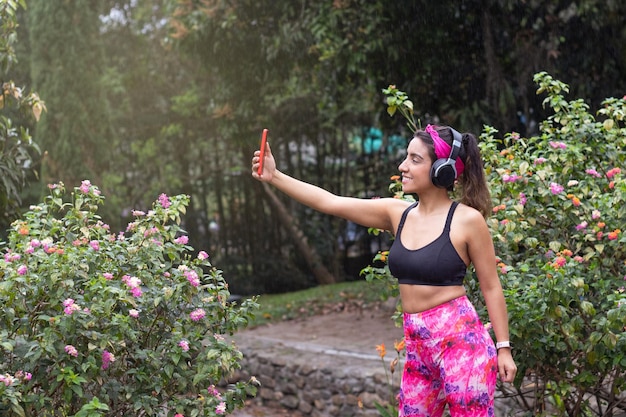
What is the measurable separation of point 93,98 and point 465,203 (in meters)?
9.28

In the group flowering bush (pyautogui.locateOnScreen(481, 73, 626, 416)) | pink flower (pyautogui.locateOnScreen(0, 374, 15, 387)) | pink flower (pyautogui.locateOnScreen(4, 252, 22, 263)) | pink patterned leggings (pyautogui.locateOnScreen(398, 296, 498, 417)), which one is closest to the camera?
pink patterned leggings (pyautogui.locateOnScreen(398, 296, 498, 417))

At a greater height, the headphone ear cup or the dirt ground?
the headphone ear cup

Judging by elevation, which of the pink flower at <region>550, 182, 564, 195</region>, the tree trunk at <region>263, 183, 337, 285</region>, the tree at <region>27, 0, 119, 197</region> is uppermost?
the tree at <region>27, 0, 119, 197</region>

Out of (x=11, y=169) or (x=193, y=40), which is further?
(x=193, y=40)

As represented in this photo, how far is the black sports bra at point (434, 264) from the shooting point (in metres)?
3.23

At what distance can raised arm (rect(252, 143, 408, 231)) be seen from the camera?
11.8 ft

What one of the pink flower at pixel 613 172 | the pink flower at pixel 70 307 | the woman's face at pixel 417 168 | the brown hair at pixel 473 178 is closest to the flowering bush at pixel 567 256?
the pink flower at pixel 613 172

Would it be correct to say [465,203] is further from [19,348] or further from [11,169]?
[11,169]

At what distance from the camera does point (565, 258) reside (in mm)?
4176

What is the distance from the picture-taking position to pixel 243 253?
1480 cm

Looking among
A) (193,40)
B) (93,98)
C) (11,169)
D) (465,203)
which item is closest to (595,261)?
(465,203)

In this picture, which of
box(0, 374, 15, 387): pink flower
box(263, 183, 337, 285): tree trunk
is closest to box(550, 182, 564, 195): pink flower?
box(0, 374, 15, 387): pink flower

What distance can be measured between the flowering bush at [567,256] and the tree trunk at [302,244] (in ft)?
30.1

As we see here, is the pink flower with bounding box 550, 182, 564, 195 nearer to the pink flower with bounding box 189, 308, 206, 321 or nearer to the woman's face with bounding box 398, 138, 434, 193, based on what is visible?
the woman's face with bounding box 398, 138, 434, 193
